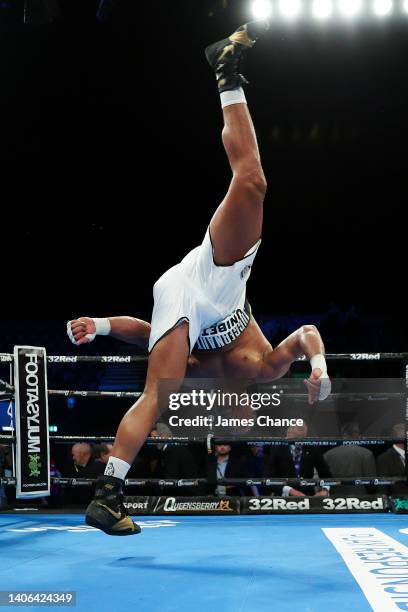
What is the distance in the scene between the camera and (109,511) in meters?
2.24

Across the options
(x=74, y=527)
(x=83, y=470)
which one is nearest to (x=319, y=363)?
(x=74, y=527)

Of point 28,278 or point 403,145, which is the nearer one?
point 403,145

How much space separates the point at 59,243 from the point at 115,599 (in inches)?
370

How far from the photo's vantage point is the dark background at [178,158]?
261 inches

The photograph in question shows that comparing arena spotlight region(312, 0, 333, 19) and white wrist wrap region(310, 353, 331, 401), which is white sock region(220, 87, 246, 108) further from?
arena spotlight region(312, 0, 333, 19)

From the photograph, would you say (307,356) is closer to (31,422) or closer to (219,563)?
(219,563)

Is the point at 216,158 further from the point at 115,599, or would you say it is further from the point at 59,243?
the point at 115,599

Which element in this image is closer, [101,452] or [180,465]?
[180,465]

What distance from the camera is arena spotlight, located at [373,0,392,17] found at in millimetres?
5855

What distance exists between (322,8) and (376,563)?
5.21m

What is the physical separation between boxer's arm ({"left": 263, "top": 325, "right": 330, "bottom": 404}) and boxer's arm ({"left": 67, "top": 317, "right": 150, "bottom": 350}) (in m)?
0.53

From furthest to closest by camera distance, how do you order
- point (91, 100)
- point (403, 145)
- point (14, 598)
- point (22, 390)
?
point (403, 145) < point (91, 100) < point (22, 390) < point (14, 598)

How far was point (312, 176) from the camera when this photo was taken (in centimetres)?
927

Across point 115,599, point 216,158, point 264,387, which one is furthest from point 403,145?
point 115,599
